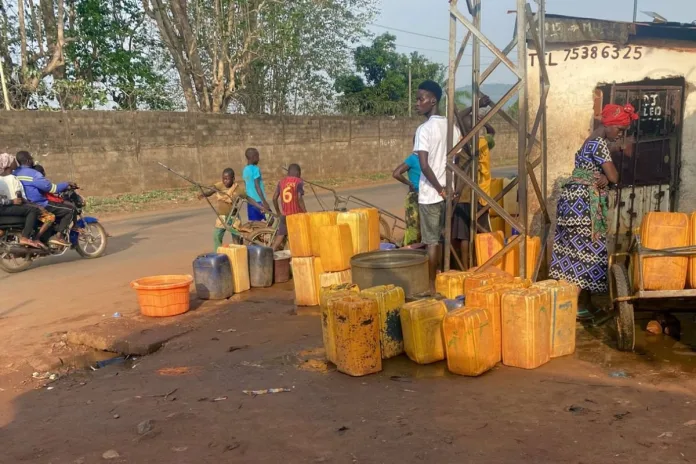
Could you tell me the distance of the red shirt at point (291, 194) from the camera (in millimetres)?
7754

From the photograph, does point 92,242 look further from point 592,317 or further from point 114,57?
point 114,57

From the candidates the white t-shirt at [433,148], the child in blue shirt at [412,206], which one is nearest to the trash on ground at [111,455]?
the white t-shirt at [433,148]

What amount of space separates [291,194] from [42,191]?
12.6 ft

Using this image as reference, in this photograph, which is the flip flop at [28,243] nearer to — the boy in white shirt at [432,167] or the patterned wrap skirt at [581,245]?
the boy in white shirt at [432,167]

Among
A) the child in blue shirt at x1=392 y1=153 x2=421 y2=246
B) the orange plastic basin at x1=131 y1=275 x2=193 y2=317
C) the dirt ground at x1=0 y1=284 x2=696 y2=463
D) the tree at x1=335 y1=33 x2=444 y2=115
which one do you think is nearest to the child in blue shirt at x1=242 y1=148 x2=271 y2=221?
the child in blue shirt at x1=392 y1=153 x2=421 y2=246

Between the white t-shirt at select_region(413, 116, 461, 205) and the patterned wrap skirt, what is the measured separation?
121cm

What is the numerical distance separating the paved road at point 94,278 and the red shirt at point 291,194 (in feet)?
5.45

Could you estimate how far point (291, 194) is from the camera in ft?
25.4

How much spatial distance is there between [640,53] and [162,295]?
19.2 ft

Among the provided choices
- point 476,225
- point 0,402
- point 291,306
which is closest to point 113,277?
point 291,306

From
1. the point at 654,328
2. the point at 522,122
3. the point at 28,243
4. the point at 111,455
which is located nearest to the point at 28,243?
the point at 28,243

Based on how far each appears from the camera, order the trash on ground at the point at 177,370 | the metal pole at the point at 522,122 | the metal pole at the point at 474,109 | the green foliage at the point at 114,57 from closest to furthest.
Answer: the trash on ground at the point at 177,370 < the metal pole at the point at 522,122 < the metal pole at the point at 474,109 < the green foliage at the point at 114,57

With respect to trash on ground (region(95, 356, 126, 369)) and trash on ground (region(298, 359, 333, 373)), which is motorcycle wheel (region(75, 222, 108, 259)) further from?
trash on ground (region(298, 359, 333, 373))

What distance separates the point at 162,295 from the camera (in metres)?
6.00
